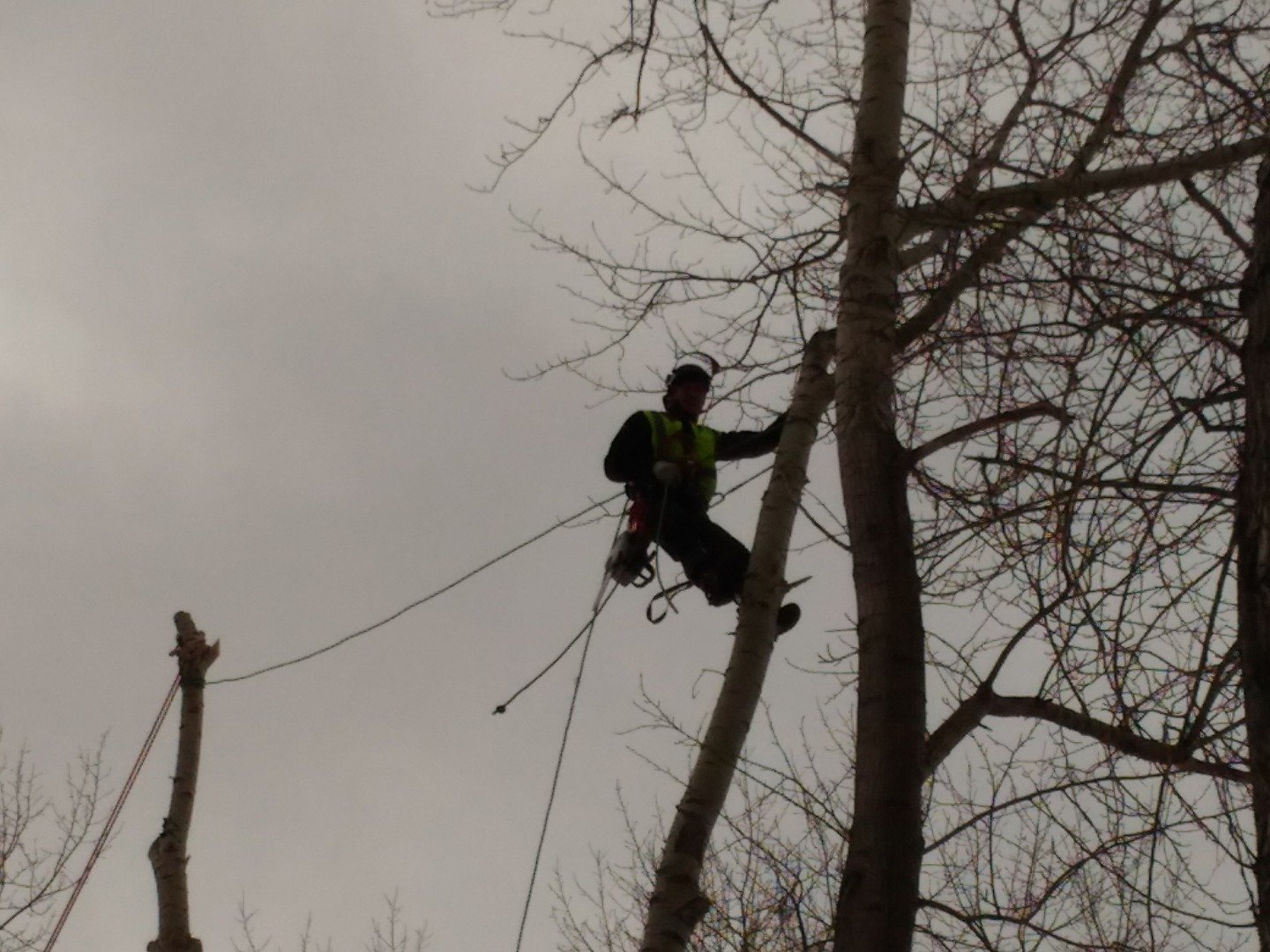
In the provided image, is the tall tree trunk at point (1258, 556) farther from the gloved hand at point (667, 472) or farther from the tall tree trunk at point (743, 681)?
the gloved hand at point (667, 472)

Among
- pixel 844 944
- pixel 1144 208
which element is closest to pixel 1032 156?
pixel 1144 208

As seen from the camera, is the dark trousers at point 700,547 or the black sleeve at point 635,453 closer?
the dark trousers at point 700,547

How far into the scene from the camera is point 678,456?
18.8 feet

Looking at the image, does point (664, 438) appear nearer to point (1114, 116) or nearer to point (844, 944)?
point (1114, 116)

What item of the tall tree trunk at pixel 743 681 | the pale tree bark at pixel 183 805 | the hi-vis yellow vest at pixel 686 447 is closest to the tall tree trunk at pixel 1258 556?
the tall tree trunk at pixel 743 681

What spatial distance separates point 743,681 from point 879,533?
0.90 meters

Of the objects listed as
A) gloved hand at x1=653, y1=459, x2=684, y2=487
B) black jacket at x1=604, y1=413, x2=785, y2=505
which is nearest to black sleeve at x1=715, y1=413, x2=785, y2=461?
black jacket at x1=604, y1=413, x2=785, y2=505

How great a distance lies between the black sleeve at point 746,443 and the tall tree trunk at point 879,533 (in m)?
1.30

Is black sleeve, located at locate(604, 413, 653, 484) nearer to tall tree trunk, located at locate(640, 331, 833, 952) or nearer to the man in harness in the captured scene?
the man in harness

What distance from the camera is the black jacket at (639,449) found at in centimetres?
571

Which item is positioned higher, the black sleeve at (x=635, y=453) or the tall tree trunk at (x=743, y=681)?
the black sleeve at (x=635, y=453)

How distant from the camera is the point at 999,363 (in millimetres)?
4262

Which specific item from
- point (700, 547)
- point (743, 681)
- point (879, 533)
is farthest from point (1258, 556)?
point (700, 547)

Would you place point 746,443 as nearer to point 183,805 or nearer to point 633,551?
point 633,551
